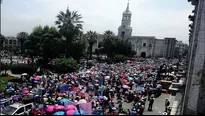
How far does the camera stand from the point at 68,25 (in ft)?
147

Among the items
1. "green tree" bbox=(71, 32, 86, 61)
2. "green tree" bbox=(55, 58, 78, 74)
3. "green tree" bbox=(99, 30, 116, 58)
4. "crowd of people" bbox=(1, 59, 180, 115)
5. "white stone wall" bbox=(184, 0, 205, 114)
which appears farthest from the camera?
"green tree" bbox=(99, 30, 116, 58)

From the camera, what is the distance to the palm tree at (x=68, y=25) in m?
44.8

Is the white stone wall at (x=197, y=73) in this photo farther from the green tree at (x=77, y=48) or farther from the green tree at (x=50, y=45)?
the green tree at (x=77, y=48)

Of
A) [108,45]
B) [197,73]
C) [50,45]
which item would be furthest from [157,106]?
[108,45]

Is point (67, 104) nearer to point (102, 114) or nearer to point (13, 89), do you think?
point (102, 114)

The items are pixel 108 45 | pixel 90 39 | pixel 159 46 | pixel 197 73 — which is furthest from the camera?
pixel 159 46

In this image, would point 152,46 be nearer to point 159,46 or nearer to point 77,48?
point 159,46

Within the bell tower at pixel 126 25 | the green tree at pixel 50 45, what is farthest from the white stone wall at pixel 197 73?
the bell tower at pixel 126 25

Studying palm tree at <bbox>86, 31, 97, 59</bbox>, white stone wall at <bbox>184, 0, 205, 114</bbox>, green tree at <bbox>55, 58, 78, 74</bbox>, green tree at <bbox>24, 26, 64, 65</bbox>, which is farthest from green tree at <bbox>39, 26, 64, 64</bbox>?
white stone wall at <bbox>184, 0, 205, 114</bbox>

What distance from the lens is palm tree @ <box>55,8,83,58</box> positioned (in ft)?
147

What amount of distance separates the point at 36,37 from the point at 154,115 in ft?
111

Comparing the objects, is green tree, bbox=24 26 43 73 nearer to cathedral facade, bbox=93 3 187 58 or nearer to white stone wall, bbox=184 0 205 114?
white stone wall, bbox=184 0 205 114

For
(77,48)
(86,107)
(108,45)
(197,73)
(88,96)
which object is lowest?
(88,96)

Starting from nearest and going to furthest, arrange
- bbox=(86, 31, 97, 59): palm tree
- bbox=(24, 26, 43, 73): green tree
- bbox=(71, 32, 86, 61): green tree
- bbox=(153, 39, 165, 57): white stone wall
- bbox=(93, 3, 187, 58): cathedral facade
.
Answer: bbox=(24, 26, 43, 73): green tree → bbox=(71, 32, 86, 61): green tree → bbox=(86, 31, 97, 59): palm tree → bbox=(93, 3, 187, 58): cathedral facade → bbox=(153, 39, 165, 57): white stone wall
